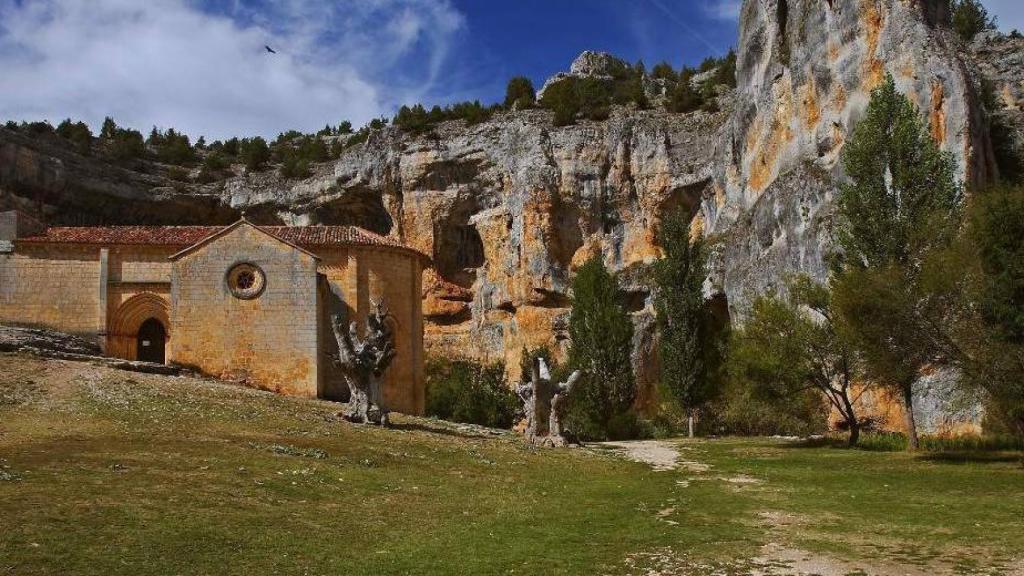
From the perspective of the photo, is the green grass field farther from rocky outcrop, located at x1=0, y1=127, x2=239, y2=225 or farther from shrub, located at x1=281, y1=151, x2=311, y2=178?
shrub, located at x1=281, y1=151, x2=311, y2=178

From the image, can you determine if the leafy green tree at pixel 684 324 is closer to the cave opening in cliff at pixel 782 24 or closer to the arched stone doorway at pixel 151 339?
the cave opening in cliff at pixel 782 24

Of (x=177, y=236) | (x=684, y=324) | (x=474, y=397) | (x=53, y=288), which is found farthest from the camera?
(x=474, y=397)

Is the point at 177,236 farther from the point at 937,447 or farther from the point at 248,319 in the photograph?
the point at 937,447

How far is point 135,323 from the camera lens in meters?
38.4

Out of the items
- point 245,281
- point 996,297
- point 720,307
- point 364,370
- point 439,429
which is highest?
point 720,307

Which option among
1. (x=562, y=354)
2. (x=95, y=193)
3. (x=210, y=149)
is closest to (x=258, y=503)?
(x=562, y=354)

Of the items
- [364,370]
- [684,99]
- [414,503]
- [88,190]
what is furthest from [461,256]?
[414,503]

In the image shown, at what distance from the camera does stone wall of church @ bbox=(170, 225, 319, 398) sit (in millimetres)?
34812

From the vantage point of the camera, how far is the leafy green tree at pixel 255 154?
7488 centimetres

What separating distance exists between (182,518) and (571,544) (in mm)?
5476

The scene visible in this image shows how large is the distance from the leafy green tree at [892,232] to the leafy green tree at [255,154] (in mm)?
54258

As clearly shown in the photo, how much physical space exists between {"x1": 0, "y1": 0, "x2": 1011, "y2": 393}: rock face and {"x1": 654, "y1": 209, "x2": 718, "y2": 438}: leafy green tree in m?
4.80

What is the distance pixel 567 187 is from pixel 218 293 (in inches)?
1309

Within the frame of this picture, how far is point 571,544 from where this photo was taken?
1238 cm
